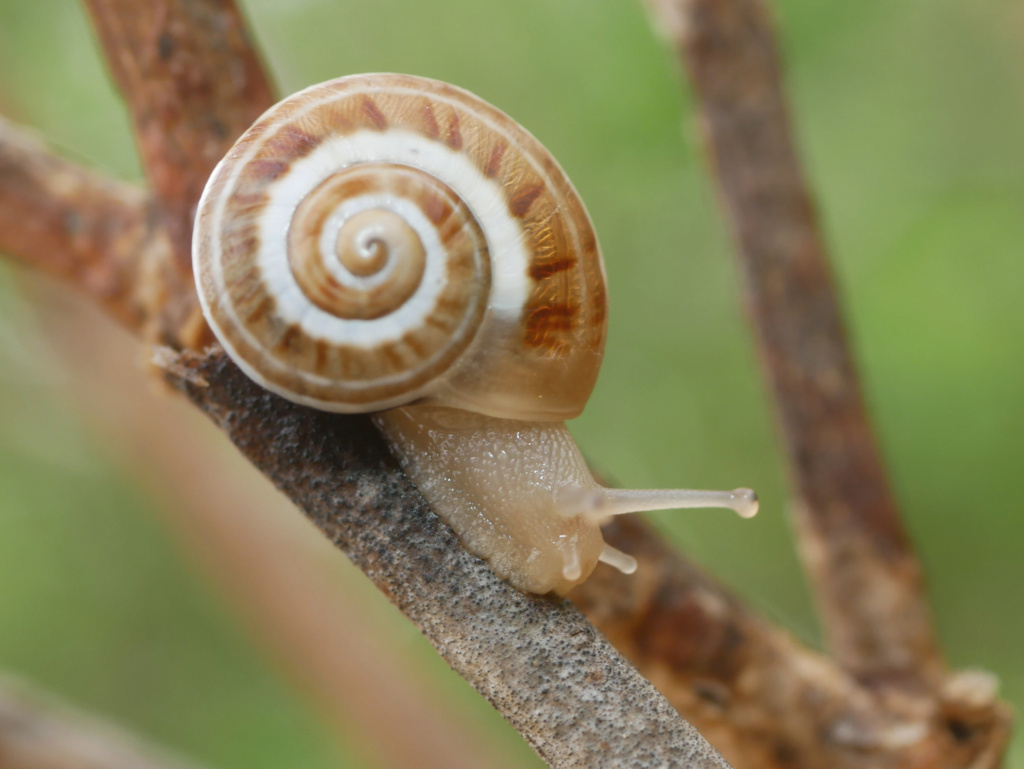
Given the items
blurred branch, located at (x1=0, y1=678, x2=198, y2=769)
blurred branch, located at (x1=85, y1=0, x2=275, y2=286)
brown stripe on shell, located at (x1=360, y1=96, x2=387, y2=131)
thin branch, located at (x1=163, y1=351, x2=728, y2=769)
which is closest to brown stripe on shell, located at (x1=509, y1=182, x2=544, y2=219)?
brown stripe on shell, located at (x1=360, y1=96, x2=387, y2=131)

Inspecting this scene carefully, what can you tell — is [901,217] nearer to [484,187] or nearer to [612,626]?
[612,626]

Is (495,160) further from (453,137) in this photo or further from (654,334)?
(654,334)

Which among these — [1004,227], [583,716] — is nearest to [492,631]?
[583,716]

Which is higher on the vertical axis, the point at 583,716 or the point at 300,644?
the point at 583,716

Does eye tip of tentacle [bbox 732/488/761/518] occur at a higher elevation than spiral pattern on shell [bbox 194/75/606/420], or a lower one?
lower

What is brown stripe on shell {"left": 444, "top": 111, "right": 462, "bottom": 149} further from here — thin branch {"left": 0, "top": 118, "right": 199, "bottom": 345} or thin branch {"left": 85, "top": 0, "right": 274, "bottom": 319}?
thin branch {"left": 0, "top": 118, "right": 199, "bottom": 345}

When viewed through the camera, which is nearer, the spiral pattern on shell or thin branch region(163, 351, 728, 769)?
thin branch region(163, 351, 728, 769)
